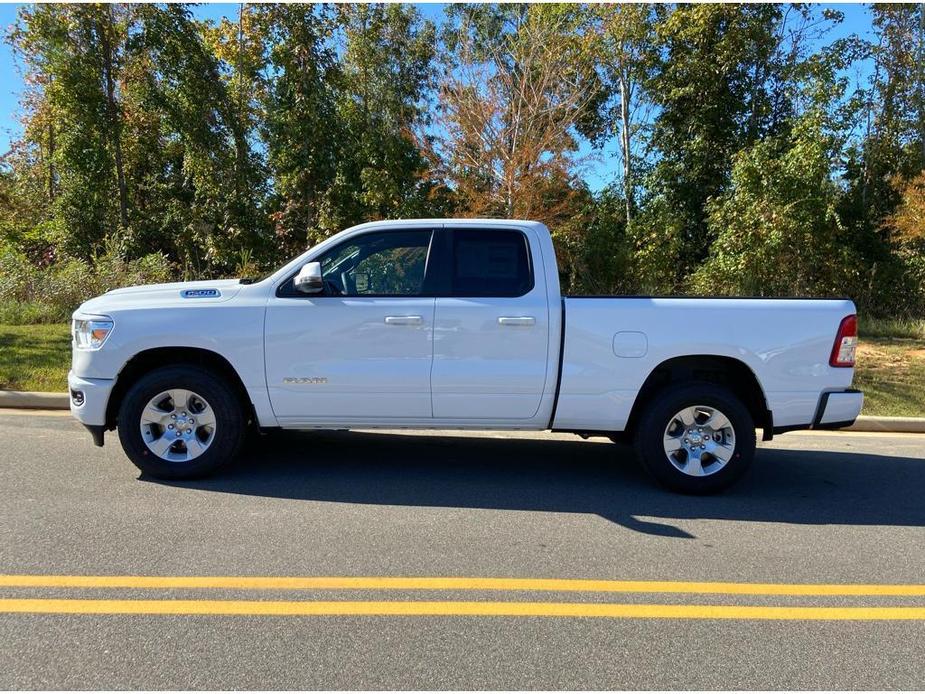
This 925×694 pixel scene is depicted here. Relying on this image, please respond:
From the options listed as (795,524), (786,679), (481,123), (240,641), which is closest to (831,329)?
(795,524)

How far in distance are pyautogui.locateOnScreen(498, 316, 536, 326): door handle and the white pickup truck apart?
0.02 meters

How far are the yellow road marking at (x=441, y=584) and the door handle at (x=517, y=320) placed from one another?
202cm

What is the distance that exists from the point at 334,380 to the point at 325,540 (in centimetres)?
138

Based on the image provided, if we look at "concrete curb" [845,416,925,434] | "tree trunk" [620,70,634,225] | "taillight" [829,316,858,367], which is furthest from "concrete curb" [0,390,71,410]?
"tree trunk" [620,70,634,225]

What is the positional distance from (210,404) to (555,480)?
2.78 m

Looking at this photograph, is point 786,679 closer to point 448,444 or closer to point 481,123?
point 448,444

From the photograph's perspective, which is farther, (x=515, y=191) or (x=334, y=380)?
(x=515, y=191)

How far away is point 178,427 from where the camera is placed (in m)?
5.38

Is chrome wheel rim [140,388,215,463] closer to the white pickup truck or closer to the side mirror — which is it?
the white pickup truck

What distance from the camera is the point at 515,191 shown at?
1377 cm

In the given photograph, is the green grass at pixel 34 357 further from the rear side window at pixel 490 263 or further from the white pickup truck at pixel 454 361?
the rear side window at pixel 490 263

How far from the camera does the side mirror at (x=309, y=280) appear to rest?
16.8 ft

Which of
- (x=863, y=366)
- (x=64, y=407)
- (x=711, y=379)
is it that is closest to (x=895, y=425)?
(x=863, y=366)

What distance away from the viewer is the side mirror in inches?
202
